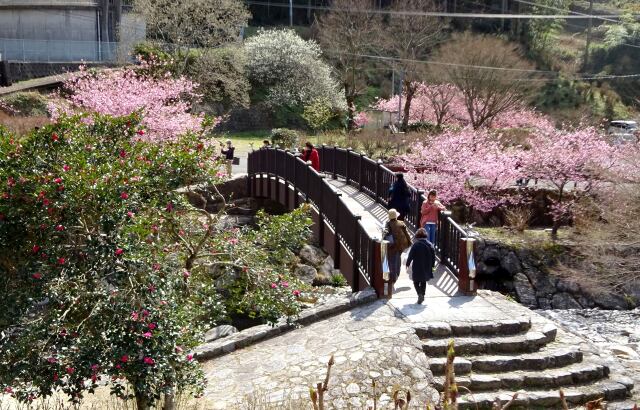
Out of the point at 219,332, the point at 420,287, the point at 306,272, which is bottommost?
the point at 306,272

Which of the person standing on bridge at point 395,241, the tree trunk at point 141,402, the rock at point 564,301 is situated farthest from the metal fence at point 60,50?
the tree trunk at point 141,402

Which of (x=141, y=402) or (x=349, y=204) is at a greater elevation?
(x=141, y=402)

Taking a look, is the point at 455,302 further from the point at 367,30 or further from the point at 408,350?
the point at 367,30

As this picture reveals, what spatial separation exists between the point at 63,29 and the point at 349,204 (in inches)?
1073

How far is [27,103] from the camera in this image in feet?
114

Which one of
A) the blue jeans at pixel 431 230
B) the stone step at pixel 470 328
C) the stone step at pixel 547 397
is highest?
the blue jeans at pixel 431 230

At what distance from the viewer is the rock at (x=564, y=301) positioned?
2322cm

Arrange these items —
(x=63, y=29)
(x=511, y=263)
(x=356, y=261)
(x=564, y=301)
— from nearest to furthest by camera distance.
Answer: (x=356, y=261) → (x=564, y=301) → (x=511, y=263) → (x=63, y=29)

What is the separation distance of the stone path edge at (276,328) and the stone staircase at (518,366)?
140cm

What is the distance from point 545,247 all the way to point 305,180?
9.57m

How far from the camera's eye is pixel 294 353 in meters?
10.7

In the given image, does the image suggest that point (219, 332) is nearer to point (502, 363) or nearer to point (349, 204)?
point (349, 204)

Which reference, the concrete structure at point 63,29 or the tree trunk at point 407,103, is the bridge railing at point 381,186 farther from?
the concrete structure at point 63,29

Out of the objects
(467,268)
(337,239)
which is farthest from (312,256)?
(467,268)
